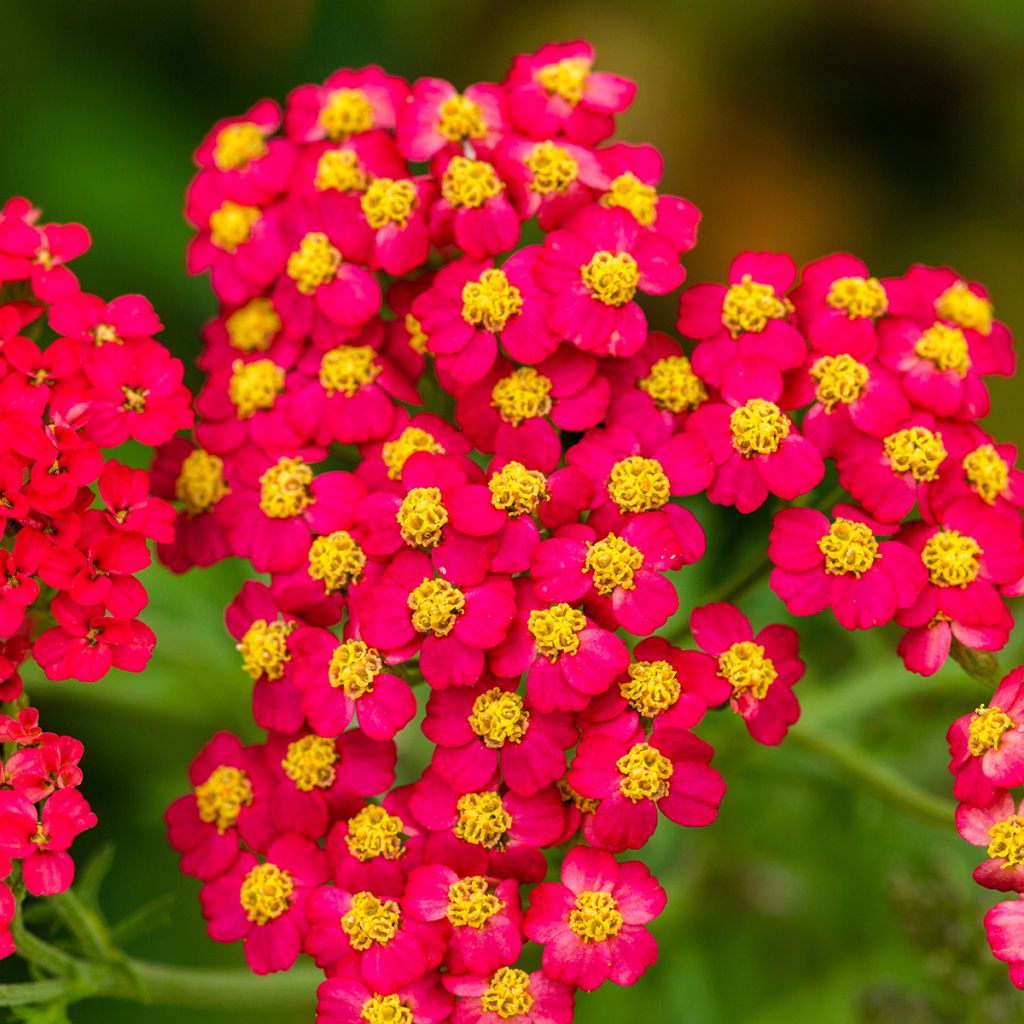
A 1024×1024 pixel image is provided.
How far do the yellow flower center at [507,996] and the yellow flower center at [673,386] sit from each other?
79 cm

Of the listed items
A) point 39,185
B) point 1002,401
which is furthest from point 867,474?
point 39,185

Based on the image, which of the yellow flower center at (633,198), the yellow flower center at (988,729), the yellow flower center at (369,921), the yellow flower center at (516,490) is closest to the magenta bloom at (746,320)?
the yellow flower center at (633,198)

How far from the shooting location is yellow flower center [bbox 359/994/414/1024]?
67.7 inches

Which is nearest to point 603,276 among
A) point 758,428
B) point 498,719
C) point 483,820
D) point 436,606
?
point 758,428

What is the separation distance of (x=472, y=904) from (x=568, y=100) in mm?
1206

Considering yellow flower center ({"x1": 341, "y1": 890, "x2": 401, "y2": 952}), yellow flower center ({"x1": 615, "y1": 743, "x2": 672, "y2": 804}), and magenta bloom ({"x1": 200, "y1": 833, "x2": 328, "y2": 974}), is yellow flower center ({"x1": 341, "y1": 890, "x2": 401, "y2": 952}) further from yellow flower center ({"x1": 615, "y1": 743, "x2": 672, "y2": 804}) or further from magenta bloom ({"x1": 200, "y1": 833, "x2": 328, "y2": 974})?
yellow flower center ({"x1": 615, "y1": 743, "x2": 672, "y2": 804})

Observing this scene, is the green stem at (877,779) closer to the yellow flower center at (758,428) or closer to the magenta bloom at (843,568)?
the magenta bloom at (843,568)

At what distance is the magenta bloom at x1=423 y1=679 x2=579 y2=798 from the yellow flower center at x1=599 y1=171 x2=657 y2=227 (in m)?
0.73

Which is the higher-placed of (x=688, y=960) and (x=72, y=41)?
(x=72, y=41)

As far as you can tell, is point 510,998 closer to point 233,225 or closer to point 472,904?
point 472,904

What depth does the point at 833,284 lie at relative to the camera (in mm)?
2072

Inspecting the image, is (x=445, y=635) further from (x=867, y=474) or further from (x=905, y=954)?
(x=905, y=954)

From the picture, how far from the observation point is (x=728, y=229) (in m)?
4.12

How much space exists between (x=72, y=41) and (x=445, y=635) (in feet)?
8.29
